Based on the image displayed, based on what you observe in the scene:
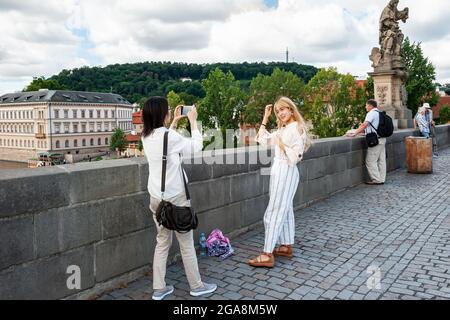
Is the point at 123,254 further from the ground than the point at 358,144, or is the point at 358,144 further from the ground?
the point at 358,144

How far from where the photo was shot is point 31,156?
400 ft

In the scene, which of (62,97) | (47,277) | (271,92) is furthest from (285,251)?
(62,97)

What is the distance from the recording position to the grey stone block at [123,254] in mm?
4055

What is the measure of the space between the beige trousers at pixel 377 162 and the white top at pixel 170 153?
23.4 ft

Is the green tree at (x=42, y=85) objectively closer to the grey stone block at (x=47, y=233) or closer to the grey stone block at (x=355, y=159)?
the grey stone block at (x=355, y=159)

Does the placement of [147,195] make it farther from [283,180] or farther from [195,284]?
Answer: [283,180]

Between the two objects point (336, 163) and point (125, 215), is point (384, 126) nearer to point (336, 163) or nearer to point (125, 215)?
point (336, 163)

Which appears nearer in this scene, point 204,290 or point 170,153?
point 170,153

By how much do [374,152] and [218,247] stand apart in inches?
233

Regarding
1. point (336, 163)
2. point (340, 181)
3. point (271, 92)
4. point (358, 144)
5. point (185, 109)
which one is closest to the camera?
point (185, 109)

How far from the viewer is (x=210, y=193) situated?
5.39m

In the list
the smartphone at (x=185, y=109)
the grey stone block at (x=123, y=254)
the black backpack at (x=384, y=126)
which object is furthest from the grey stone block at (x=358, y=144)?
the smartphone at (x=185, y=109)
